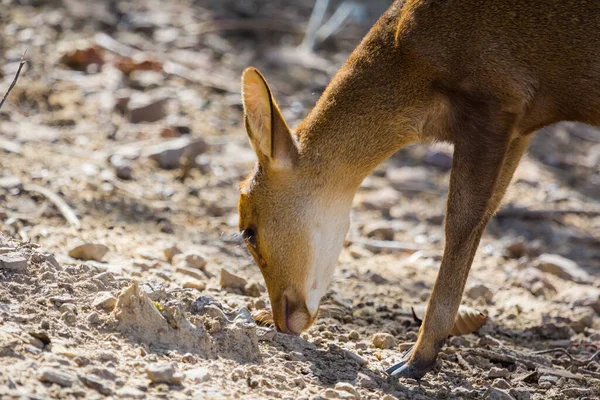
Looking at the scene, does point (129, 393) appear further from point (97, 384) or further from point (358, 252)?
point (358, 252)

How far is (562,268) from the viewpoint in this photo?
6.93 metres

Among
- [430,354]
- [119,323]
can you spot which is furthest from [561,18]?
[119,323]

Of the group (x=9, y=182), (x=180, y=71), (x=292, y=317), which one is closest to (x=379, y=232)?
(x=292, y=317)

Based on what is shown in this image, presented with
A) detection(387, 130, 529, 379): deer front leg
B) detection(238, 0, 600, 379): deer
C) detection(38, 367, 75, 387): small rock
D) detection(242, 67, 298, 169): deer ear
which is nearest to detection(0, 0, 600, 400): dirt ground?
detection(38, 367, 75, 387): small rock

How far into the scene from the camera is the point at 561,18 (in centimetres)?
461

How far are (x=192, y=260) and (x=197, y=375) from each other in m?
2.12

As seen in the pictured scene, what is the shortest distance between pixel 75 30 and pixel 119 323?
22.9ft

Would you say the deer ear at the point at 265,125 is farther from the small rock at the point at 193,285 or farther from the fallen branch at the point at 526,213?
the fallen branch at the point at 526,213

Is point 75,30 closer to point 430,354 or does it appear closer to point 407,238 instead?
point 407,238

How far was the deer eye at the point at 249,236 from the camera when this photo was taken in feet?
16.5

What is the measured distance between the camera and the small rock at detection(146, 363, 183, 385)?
345 centimetres

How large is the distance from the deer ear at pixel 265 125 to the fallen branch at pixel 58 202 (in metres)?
1.69

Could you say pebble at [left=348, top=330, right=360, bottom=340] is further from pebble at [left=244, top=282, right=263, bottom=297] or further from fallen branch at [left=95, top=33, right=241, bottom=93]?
fallen branch at [left=95, top=33, right=241, bottom=93]

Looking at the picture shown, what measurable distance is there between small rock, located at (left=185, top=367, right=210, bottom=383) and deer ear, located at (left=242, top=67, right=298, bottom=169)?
156 centimetres
